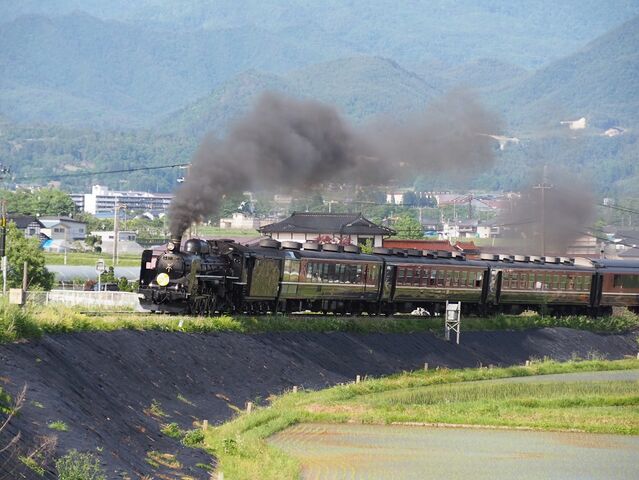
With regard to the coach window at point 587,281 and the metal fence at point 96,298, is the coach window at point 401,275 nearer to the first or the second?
the metal fence at point 96,298

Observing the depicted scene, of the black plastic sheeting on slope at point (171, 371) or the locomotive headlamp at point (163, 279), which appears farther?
the locomotive headlamp at point (163, 279)

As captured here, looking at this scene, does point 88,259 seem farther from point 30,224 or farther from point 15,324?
point 15,324

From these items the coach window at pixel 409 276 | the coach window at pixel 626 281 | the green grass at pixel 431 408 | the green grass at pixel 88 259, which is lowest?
the green grass at pixel 88 259

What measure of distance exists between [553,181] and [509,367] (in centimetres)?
8399

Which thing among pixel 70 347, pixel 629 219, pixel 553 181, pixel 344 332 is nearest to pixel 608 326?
pixel 344 332

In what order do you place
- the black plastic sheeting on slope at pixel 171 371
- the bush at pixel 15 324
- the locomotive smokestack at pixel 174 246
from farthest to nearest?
1. the locomotive smokestack at pixel 174 246
2. the bush at pixel 15 324
3. the black plastic sheeting on slope at pixel 171 371

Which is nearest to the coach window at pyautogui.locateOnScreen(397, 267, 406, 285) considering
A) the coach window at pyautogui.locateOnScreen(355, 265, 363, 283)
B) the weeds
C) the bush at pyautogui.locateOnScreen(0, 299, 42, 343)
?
the coach window at pyautogui.locateOnScreen(355, 265, 363, 283)

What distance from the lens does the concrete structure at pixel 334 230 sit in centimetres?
11356

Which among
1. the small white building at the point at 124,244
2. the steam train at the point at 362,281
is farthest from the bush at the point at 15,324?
the small white building at the point at 124,244

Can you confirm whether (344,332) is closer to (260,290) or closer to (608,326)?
(260,290)

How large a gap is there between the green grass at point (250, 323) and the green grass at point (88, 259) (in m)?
59.5

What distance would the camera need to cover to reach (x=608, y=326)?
260ft

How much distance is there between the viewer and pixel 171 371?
42.6m

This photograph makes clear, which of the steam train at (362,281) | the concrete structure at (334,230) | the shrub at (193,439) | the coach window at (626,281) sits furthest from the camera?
the concrete structure at (334,230)
